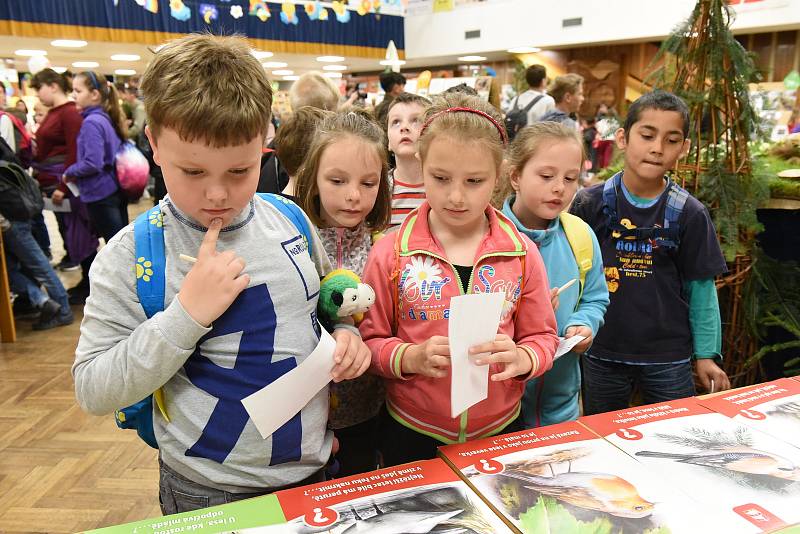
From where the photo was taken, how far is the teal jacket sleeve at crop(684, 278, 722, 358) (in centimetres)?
187

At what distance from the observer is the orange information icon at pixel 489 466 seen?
1.02m

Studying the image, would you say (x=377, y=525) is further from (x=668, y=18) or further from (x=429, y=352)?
(x=668, y=18)

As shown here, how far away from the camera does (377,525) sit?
88 cm

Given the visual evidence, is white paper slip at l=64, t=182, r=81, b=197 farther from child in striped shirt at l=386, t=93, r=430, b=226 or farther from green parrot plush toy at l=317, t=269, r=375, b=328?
green parrot plush toy at l=317, t=269, r=375, b=328

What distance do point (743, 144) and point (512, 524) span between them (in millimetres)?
1919

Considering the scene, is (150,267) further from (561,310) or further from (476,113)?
(561,310)

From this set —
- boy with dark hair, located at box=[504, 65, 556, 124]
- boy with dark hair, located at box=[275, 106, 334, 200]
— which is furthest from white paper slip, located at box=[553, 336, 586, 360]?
boy with dark hair, located at box=[504, 65, 556, 124]

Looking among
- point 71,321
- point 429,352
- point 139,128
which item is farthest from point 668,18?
point 429,352

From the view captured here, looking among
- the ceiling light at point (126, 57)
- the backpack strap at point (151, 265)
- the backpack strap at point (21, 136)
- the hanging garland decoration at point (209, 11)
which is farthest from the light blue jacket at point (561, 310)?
the ceiling light at point (126, 57)

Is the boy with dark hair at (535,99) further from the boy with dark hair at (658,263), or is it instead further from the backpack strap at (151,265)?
the backpack strap at (151,265)

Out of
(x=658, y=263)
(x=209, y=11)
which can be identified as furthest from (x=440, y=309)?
(x=209, y=11)

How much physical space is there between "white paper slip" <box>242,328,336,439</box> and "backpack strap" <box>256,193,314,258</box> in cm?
21

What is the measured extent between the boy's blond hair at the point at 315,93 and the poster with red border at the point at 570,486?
175 cm

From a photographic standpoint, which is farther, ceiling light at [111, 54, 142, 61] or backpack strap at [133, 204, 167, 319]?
ceiling light at [111, 54, 142, 61]
